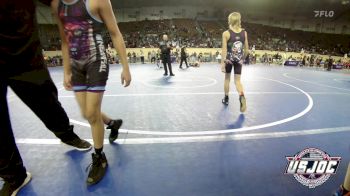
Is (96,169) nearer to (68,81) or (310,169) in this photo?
(68,81)

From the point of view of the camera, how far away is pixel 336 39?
3959cm

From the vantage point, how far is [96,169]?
2930mm

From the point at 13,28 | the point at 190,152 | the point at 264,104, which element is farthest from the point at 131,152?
the point at 264,104

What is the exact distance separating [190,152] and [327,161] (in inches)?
63.7

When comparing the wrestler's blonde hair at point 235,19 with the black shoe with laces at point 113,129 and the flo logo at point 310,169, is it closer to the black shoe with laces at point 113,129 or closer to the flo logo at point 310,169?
the black shoe with laces at point 113,129

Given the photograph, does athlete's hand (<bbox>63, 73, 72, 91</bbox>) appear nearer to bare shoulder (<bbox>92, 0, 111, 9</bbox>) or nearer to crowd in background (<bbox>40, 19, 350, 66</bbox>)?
bare shoulder (<bbox>92, 0, 111, 9</bbox>)

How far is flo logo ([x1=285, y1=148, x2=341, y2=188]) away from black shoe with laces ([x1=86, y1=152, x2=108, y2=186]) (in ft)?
6.74

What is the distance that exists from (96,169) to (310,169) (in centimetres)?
230

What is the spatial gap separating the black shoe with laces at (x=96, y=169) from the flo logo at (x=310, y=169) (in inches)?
80.9

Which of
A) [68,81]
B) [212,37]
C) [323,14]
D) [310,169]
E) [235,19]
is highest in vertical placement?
[323,14]

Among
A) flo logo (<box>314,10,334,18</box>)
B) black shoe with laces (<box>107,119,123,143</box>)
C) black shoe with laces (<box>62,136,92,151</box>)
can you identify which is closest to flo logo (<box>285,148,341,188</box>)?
black shoe with laces (<box>107,119,123,143</box>)

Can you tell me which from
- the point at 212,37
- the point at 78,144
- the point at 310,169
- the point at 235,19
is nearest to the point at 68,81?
the point at 78,144

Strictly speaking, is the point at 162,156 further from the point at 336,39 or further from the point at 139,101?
the point at 336,39

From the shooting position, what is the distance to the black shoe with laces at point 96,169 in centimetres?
278
